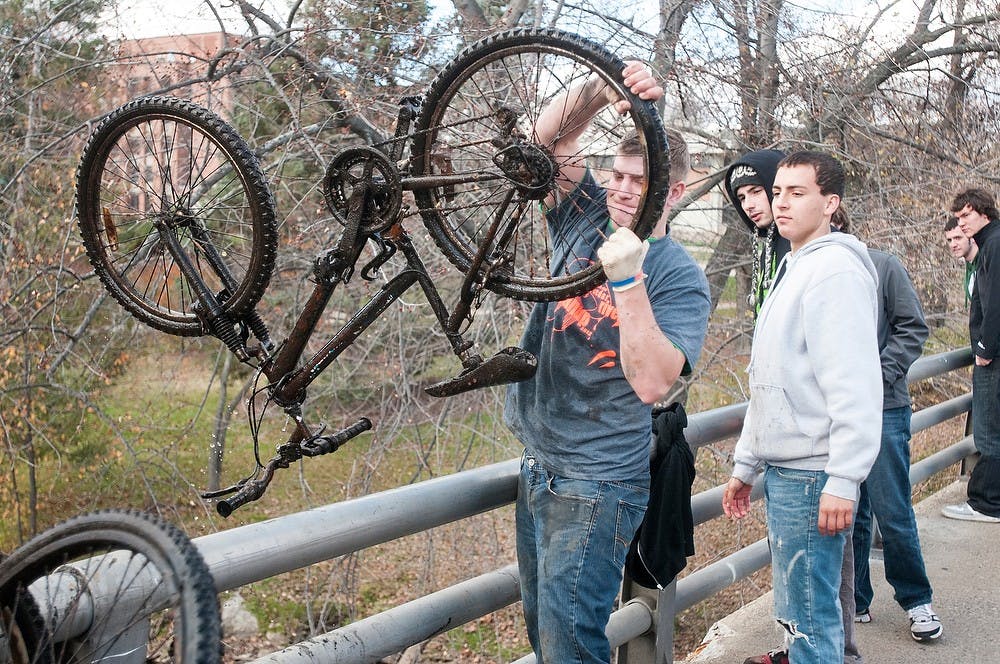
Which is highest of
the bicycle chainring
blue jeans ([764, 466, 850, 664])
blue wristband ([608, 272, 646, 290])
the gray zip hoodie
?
the bicycle chainring

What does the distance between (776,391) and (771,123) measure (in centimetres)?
616

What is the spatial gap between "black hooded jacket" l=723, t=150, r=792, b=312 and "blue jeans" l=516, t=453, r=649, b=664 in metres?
1.54

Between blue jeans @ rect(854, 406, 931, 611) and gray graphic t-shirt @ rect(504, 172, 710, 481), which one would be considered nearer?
gray graphic t-shirt @ rect(504, 172, 710, 481)

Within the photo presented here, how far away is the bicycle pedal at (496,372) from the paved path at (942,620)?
2.04 meters

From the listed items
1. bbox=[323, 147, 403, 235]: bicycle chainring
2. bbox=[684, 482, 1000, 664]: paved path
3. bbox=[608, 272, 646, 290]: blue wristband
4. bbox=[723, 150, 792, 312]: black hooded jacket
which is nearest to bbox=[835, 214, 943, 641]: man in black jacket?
bbox=[684, 482, 1000, 664]: paved path

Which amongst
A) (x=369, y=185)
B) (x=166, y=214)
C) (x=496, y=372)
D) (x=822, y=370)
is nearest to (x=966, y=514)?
(x=822, y=370)

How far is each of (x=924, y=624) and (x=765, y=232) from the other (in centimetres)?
180

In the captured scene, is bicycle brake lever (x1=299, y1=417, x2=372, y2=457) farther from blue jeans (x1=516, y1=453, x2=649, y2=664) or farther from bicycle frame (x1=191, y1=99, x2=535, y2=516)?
blue jeans (x1=516, y1=453, x2=649, y2=664)

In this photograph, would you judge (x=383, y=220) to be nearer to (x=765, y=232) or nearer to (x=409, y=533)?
(x=409, y=533)

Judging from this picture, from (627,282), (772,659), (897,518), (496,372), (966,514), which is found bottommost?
(966,514)

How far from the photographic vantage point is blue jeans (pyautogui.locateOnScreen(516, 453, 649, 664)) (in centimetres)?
245

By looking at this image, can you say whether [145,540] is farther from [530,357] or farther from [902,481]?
[902,481]

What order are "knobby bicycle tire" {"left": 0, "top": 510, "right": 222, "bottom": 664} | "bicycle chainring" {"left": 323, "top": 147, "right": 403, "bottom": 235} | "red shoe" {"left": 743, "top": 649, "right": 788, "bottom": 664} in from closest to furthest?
"knobby bicycle tire" {"left": 0, "top": 510, "right": 222, "bottom": 664} → "bicycle chainring" {"left": 323, "top": 147, "right": 403, "bottom": 235} → "red shoe" {"left": 743, "top": 649, "right": 788, "bottom": 664}

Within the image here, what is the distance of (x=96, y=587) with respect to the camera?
1.83 m
